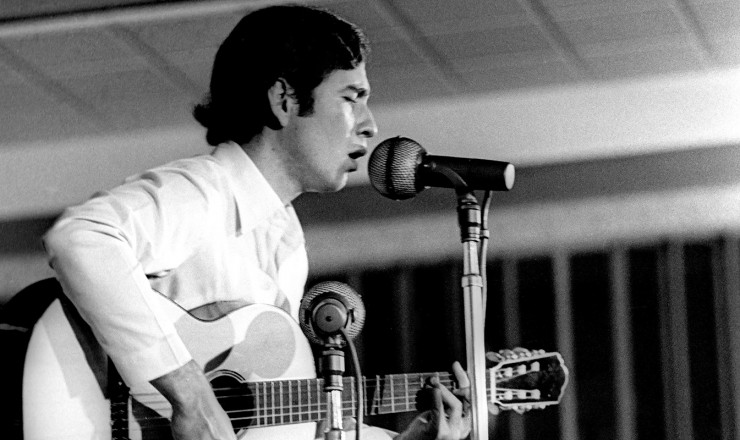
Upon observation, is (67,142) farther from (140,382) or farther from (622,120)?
(622,120)

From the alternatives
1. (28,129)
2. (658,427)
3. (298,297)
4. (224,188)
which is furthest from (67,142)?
(658,427)

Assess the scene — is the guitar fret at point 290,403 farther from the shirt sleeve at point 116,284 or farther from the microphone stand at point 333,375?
the microphone stand at point 333,375

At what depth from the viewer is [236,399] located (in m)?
2.22

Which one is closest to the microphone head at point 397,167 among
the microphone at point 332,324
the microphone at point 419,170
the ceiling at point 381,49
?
the microphone at point 419,170

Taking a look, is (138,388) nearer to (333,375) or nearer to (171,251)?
(171,251)

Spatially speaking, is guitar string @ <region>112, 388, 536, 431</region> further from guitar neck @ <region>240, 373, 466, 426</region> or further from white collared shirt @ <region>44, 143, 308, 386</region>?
white collared shirt @ <region>44, 143, 308, 386</region>

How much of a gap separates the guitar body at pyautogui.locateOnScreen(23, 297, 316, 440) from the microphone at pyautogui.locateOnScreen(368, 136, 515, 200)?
0.51 m

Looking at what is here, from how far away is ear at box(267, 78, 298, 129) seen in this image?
247 cm

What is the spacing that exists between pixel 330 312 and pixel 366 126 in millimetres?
803

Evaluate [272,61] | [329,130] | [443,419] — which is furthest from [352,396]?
[272,61]

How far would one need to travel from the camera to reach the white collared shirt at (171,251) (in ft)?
7.13

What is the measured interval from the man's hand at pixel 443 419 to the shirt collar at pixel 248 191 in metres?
0.50

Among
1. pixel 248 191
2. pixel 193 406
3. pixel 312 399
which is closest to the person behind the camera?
pixel 193 406

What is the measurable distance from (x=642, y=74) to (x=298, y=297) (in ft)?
3.14
